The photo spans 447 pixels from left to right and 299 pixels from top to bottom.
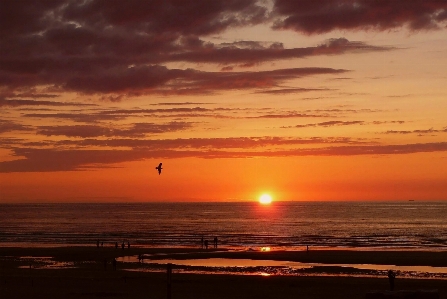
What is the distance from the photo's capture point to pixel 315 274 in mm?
51188

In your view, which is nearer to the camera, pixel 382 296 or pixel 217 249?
pixel 382 296

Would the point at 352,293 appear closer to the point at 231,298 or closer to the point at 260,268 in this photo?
the point at 231,298

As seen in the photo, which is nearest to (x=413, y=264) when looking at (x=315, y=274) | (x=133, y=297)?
(x=315, y=274)

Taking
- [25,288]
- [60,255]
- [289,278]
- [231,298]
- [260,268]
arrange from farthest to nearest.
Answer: [60,255]
[260,268]
[289,278]
[25,288]
[231,298]

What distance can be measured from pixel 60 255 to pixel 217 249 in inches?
783

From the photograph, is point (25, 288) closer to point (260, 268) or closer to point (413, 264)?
point (260, 268)

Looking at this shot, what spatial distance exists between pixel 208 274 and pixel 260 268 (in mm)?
6574

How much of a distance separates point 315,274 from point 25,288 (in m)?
23.6

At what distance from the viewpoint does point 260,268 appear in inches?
2180

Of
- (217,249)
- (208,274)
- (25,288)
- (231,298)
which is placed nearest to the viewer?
(231,298)

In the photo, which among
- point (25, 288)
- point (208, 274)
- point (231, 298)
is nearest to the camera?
point (231, 298)

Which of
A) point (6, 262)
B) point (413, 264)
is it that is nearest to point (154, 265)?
point (6, 262)

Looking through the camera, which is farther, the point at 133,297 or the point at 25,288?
the point at 25,288

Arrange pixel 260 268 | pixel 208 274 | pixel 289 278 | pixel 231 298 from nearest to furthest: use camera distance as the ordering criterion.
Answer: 1. pixel 231 298
2. pixel 289 278
3. pixel 208 274
4. pixel 260 268
